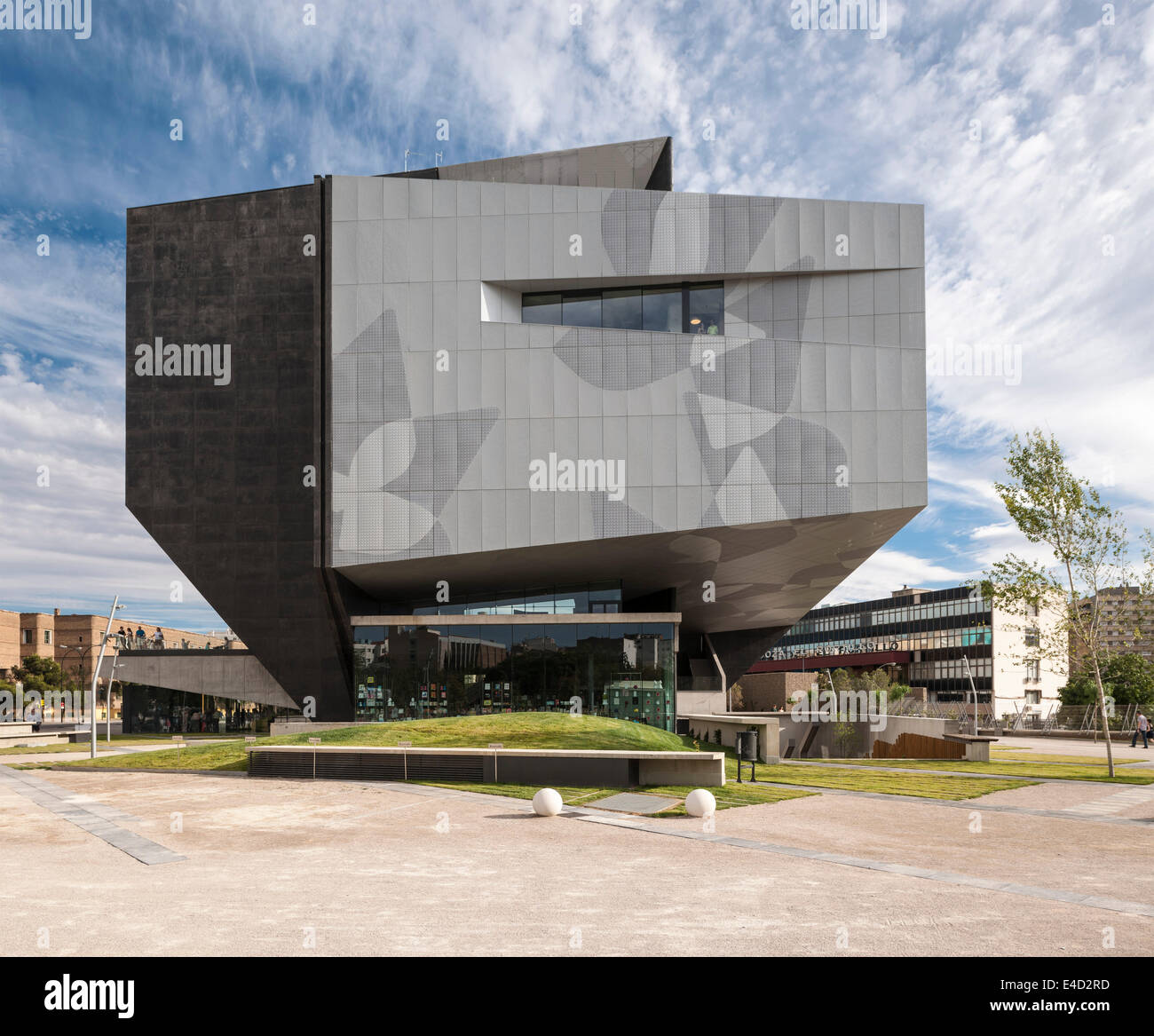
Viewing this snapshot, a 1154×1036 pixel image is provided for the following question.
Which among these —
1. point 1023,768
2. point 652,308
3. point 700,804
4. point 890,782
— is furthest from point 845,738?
point 700,804

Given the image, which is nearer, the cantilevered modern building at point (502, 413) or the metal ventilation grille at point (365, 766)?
the metal ventilation grille at point (365, 766)

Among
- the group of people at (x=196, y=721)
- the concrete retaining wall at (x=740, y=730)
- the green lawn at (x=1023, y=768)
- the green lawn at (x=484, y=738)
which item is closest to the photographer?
the green lawn at (x=484, y=738)

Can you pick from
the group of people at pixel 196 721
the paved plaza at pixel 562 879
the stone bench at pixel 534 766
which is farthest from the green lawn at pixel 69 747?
the paved plaza at pixel 562 879

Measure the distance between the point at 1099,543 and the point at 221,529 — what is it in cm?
3378

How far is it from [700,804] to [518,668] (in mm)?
Result: 21731

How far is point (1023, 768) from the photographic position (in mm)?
29719

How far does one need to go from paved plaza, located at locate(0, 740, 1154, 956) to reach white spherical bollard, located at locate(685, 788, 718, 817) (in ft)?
1.84

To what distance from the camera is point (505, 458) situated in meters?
36.2

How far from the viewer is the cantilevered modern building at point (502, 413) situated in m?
35.5

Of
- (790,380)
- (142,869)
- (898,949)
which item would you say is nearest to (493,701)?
(790,380)

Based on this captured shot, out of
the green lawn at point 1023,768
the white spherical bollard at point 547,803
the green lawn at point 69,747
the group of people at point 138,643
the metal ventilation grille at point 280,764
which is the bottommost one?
the green lawn at point 69,747

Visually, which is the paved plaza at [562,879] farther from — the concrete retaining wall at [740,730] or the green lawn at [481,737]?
the concrete retaining wall at [740,730]

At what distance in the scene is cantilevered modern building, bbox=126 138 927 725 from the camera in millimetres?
35531

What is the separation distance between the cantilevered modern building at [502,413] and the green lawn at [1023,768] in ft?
31.1
